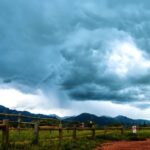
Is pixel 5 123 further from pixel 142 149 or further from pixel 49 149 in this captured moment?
pixel 142 149

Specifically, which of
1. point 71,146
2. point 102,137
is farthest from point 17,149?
point 102,137

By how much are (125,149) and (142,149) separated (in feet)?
3.03

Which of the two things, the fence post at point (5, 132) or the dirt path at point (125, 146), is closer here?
the fence post at point (5, 132)

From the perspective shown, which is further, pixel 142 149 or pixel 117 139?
pixel 117 139

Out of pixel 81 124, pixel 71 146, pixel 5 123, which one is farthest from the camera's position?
pixel 81 124

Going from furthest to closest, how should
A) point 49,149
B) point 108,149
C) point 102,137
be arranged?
point 102,137, point 108,149, point 49,149

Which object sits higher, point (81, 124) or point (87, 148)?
point (81, 124)

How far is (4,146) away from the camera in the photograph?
17250 millimetres

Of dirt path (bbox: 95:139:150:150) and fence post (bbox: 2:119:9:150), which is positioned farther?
dirt path (bbox: 95:139:150:150)

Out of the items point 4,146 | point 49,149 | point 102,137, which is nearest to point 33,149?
point 49,149

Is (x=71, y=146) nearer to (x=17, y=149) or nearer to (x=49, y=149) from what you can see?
(x=49, y=149)

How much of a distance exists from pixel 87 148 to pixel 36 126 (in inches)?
110

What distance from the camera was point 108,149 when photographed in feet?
81.7

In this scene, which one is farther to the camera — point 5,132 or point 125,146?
point 125,146
